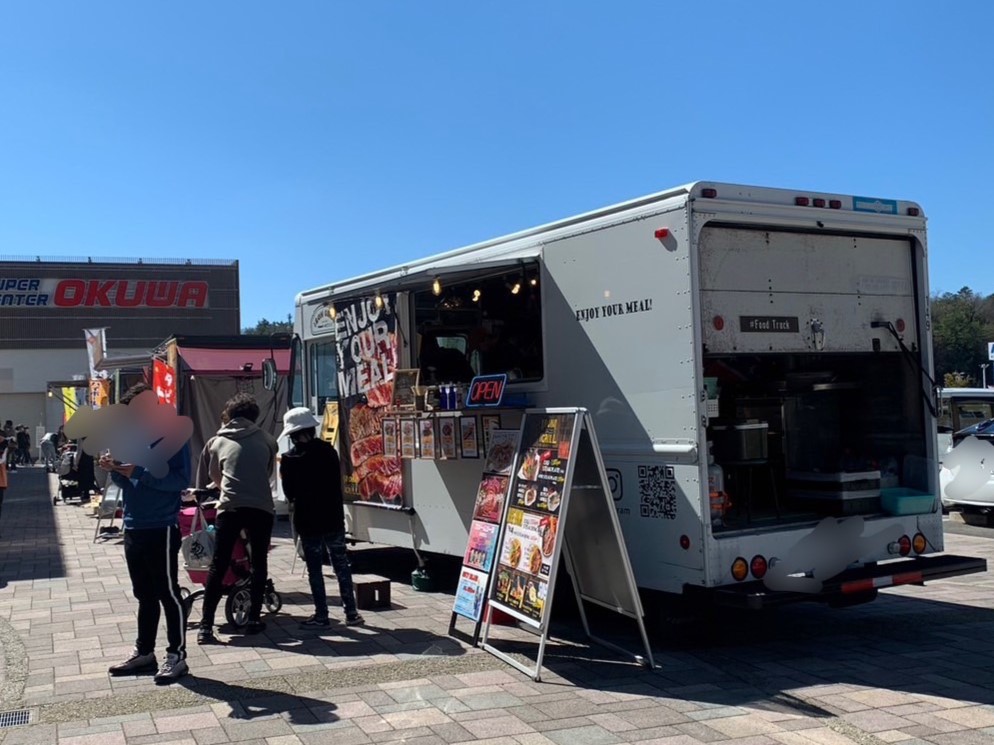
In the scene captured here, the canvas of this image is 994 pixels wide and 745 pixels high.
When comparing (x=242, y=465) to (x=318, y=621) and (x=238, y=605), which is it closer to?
(x=238, y=605)

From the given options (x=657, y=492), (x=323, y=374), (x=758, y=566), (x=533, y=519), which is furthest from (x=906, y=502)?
(x=323, y=374)

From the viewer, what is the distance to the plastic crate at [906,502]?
7004 mm

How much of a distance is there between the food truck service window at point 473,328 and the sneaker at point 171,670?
3.37 m

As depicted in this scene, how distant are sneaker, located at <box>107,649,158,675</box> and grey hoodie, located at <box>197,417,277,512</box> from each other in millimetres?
1292

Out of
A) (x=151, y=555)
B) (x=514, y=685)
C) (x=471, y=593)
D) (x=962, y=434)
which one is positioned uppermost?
(x=962, y=434)

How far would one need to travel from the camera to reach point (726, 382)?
7.36 metres

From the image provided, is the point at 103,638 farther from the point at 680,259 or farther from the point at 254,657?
the point at 680,259

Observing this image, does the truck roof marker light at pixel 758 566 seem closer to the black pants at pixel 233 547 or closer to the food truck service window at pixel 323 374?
the black pants at pixel 233 547

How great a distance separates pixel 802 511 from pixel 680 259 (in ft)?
7.74

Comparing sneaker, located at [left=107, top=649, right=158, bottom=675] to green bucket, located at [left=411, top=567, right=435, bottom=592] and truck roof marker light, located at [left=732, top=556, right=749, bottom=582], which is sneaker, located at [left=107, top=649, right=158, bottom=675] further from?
truck roof marker light, located at [left=732, top=556, right=749, bottom=582]

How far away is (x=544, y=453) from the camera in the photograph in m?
6.38

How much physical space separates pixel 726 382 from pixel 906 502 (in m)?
1.53

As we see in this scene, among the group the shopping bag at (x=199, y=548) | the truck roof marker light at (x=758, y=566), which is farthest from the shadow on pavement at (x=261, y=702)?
the truck roof marker light at (x=758, y=566)

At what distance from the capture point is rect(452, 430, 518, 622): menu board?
664 cm
